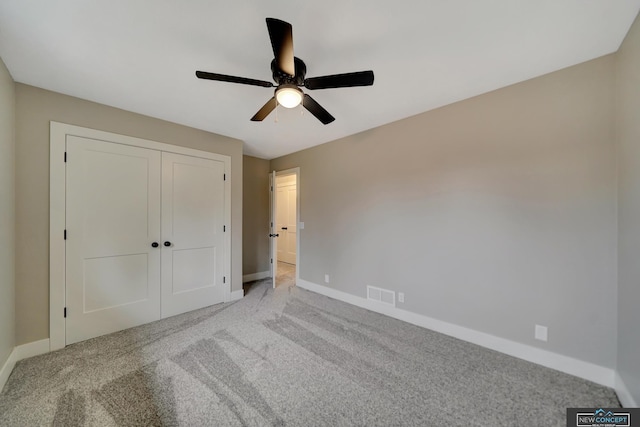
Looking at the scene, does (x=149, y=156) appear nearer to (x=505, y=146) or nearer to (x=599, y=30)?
(x=505, y=146)

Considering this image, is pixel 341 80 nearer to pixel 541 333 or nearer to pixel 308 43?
pixel 308 43

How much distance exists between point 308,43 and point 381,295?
286 cm

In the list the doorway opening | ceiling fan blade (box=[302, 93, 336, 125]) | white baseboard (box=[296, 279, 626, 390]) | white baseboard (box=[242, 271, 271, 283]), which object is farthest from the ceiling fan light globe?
the doorway opening

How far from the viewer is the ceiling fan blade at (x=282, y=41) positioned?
115cm

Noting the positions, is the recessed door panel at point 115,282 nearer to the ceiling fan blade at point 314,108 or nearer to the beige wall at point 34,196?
the beige wall at point 34,196

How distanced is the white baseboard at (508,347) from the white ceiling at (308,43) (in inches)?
93.8

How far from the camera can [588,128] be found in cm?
184

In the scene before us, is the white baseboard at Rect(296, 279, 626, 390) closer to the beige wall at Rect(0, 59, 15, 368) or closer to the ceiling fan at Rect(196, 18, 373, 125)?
the ceiling fan at Rect(196, 18, 373, 125)

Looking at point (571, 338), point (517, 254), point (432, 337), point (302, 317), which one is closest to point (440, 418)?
point (432, 337)

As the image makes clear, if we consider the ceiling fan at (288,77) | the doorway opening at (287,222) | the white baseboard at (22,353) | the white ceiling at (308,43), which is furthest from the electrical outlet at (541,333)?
the doorway opening at (287,222)

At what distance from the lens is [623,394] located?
61.8 inches

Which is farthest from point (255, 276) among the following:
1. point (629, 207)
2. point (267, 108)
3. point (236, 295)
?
point (629, 207)

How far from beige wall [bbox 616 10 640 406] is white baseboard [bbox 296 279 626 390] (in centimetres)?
17

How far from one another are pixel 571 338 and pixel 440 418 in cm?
136
